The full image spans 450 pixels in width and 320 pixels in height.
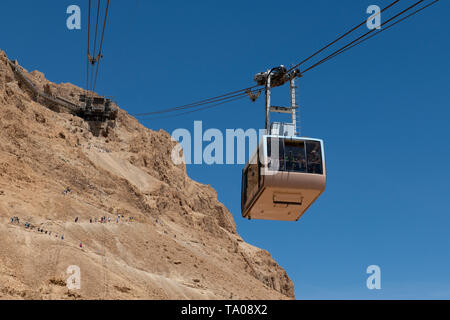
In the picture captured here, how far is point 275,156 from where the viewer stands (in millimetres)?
17922

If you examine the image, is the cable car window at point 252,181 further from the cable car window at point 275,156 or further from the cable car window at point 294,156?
the cable car window at point 294,156

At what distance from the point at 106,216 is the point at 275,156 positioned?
42.5 metres

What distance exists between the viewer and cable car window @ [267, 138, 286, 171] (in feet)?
58.5

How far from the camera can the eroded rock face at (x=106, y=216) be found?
38.9 meters

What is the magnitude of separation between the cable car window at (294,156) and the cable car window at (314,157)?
0.17 meters

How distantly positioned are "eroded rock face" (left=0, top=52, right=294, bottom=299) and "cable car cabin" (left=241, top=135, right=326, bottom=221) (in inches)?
751

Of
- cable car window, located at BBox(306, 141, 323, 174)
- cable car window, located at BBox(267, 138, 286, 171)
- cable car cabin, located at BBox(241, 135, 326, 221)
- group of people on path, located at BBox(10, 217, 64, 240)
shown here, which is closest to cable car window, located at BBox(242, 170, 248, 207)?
cable car cabin, located at BBox(241, 135, 326, 221)

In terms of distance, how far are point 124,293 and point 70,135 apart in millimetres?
38085

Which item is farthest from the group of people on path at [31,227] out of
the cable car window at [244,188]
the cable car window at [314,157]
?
the cable car window at [314,157]
